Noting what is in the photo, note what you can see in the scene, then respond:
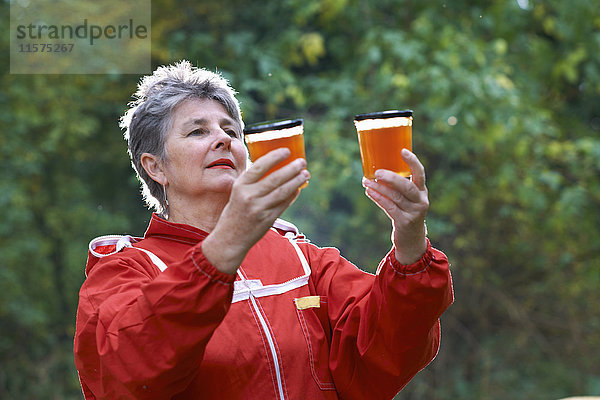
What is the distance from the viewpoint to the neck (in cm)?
205

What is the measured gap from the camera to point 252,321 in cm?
186

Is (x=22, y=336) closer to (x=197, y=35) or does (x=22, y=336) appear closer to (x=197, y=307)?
(x=197, y=35)

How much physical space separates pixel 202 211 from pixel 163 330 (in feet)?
2.26

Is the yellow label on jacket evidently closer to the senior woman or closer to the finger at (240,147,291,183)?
the senior woman

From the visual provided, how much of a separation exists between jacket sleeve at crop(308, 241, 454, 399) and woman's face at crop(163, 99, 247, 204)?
0.44 metres

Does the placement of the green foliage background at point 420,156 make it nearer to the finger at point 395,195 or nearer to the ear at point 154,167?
the ear at point 154,167

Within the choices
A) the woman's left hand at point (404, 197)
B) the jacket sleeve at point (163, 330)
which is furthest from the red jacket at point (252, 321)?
the woman's left hand at point (404, 197)

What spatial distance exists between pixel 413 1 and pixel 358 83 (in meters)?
0.86

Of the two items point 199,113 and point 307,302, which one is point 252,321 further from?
point 199,113

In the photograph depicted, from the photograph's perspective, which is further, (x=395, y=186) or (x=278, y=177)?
(x=395, y=186)

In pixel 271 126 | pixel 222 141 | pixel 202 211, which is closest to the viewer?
pixel 271 126

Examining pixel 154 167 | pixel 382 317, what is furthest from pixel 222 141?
pixel 382 317

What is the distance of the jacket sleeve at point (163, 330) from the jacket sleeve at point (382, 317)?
54 centimetres

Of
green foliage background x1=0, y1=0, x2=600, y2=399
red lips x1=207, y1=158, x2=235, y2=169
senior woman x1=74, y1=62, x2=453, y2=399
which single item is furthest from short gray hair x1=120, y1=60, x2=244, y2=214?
green foliage background x1=0, y1=0, x2=600, y2=399
